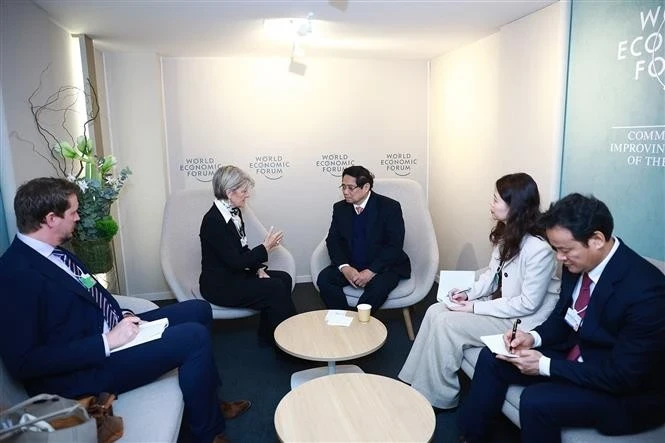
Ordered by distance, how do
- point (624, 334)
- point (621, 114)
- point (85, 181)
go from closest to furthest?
point (624, 334) < point (621, 114) < point (85, 181)

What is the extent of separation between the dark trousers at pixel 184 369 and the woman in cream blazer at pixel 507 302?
1.17m

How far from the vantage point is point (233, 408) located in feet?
8.63

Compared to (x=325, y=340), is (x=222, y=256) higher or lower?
higher

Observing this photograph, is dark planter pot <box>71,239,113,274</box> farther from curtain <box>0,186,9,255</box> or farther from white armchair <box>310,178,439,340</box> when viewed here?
white armchair <box>310,178,439,340</box>

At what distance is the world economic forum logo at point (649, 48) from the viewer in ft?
7.05

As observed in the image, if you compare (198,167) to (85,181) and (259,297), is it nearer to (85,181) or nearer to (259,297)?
(85,181)

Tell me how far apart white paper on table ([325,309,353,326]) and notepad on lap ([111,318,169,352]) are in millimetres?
993

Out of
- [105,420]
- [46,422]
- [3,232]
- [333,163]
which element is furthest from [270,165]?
[46,422]

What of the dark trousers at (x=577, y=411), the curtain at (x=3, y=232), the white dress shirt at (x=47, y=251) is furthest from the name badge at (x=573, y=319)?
the curtain at (x=3, y=232)

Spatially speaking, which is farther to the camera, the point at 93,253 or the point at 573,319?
the point at 93,253

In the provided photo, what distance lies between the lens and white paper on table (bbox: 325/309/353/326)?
280 cm

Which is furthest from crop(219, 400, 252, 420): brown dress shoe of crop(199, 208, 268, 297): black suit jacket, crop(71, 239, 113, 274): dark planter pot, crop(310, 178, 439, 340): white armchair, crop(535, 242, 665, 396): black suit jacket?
crop(535, 242, 665, 396): black suit jacket

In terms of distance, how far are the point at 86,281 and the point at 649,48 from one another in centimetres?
293

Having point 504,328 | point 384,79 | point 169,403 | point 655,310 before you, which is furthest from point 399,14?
point 169,403
